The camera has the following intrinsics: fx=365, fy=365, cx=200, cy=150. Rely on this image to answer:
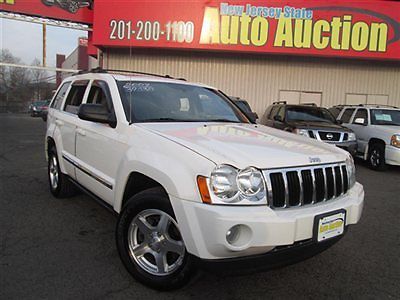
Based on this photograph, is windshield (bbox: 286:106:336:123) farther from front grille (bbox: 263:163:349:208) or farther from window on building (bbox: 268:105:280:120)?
front grille (bbox: 263:163:349:208)

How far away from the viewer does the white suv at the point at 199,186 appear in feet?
8.06

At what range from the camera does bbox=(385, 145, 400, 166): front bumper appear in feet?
28.6

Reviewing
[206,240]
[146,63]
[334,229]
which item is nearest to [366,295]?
[334,229]

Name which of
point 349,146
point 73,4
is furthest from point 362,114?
point 73,4

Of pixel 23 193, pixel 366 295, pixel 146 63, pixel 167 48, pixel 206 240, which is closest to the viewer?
pixel 206 240

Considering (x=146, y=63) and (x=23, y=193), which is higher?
(x=146, y=63)

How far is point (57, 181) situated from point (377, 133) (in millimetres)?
7780

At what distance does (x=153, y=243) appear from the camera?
9.80ft

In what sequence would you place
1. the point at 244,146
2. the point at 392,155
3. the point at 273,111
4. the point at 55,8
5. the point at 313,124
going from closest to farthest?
the point at 244,146 < the point at 392,155 < the point at 313,124 < the point at 273,111 < the point at 55,8

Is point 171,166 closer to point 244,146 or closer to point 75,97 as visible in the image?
point 244,146

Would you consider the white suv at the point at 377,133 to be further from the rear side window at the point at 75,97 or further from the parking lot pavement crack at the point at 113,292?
the parking lot pavement crack at the point at 113,292

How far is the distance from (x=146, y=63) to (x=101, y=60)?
6.72ft

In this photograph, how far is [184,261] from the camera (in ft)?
8.88

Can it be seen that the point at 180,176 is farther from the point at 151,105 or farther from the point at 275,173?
the point at 151,105
